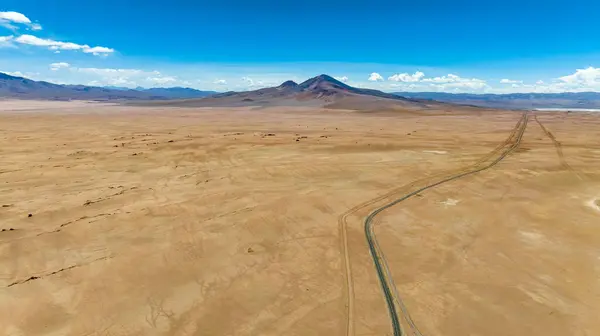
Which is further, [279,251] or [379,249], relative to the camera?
[379,249]

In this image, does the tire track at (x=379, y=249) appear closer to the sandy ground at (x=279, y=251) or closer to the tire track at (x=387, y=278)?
the tire track at (x=387, y=278)

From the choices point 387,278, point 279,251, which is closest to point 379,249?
point 387,278

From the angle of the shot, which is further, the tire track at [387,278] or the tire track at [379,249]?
the tire track at [379,249]

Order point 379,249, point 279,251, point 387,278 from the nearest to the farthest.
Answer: point 387,278 < point 279,251 < point 379,249

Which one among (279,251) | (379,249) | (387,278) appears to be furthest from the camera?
(379,249)

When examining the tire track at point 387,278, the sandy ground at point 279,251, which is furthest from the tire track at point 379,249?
the sandy ground at point 279,251

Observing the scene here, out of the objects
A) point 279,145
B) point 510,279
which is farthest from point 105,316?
point 279,145

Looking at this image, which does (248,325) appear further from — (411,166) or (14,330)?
(411,166)

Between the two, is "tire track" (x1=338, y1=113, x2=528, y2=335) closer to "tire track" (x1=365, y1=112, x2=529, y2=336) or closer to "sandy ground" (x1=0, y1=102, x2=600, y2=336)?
"tire track" (x1=365, y1=112, x2=529, y2=336)

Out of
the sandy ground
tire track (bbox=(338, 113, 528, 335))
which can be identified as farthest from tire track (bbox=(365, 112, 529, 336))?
the sandy ground

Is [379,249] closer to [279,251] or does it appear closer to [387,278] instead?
[387,278]
